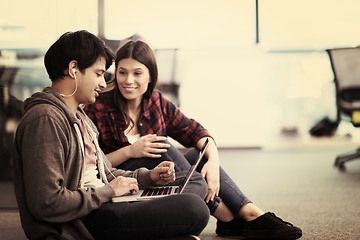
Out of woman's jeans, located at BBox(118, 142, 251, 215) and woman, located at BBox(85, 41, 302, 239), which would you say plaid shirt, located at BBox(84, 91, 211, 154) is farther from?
woman's jeans, located at BBox(118, 142, 251, 215)

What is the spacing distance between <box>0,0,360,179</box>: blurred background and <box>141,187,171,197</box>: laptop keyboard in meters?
1.76

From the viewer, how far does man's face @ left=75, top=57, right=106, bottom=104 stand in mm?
1281

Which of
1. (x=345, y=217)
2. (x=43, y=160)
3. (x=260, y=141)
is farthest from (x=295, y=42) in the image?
(x=43, y=160)

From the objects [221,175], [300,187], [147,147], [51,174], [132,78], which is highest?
[132,78]

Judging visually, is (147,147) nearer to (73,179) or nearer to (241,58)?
(73,179)

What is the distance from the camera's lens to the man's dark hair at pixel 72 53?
125 centimetres

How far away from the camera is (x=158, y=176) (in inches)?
56.9

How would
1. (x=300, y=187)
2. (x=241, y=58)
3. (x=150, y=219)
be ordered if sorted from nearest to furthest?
1. (x=150, y=219)
2. (x=300, y=187)
3. (x=241, y=58)

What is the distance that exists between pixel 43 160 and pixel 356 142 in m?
4.45

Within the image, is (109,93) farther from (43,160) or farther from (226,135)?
(226,135)

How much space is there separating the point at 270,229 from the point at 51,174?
91 cm

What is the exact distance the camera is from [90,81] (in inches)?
50.8

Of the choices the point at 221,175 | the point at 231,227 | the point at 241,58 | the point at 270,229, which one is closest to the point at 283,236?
the point at 270,229

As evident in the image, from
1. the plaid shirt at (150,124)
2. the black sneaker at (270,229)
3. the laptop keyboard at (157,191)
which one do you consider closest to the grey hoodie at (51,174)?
the laptop keyboard at (157,191)
